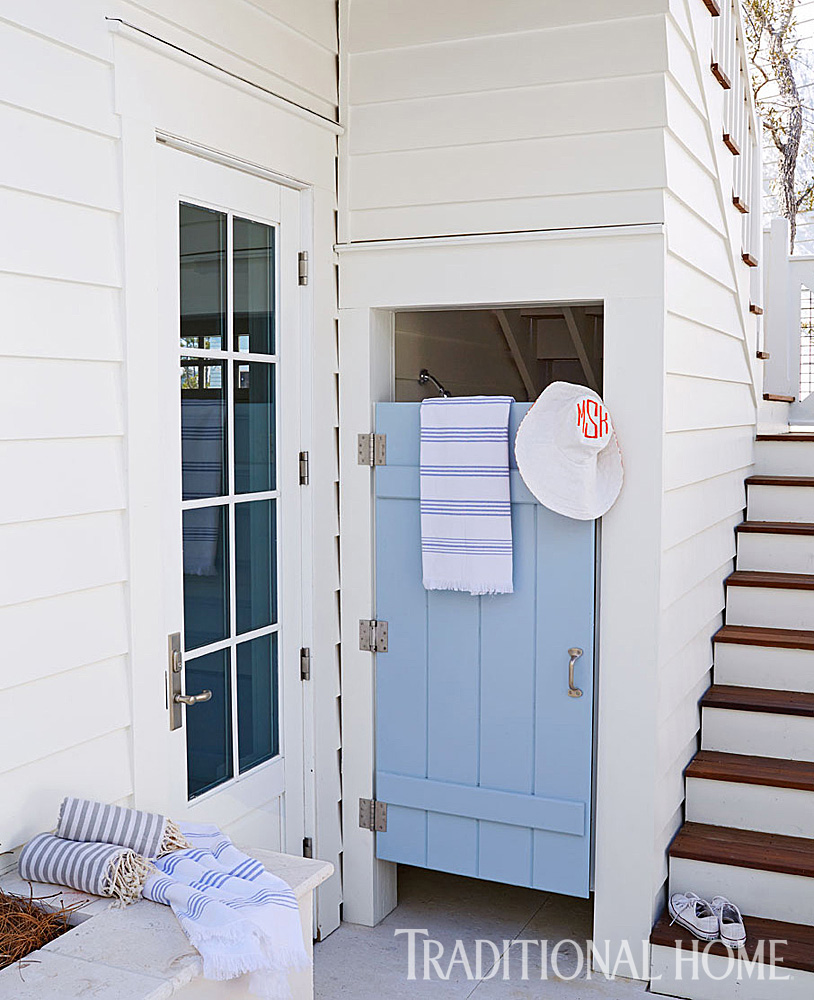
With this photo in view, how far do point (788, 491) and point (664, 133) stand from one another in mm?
1873

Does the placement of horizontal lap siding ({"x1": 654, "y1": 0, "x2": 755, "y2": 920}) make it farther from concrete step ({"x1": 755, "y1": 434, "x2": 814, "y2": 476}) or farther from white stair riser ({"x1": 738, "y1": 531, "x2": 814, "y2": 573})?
concrete step ({"x1": 755, "y1": 434, "x2": 814, "y2": 476})

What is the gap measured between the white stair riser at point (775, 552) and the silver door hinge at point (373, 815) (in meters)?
1.76

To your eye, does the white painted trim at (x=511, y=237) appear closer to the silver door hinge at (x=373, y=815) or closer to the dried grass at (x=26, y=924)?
the silver door hinge at (x=373, y=815)

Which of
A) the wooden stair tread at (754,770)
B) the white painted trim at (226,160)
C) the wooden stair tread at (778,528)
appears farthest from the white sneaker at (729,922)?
the white painted trim at (226,160)

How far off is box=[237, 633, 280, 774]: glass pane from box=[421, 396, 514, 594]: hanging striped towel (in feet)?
1.74

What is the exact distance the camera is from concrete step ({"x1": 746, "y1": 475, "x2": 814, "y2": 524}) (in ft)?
13.9

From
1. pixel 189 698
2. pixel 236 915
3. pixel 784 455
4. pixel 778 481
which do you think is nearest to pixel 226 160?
pixel 189 698

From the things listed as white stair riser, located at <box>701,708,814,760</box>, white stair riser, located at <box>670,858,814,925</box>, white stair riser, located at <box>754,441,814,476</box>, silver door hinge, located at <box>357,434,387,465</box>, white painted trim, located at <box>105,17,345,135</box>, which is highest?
white painted trim, located at <box>105,17,345,135</box>

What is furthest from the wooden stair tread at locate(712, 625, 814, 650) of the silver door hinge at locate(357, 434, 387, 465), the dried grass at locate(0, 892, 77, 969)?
the dried grass at locate(0, 892, 77, 969)

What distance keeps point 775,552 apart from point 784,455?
1.86 feet

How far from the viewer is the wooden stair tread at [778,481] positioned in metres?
4.22

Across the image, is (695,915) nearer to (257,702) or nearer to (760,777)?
(760,777)

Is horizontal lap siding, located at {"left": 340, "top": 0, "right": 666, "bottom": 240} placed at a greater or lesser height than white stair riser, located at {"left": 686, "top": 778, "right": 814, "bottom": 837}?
greater

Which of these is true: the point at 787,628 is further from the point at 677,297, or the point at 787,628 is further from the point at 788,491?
the point at 677,297
